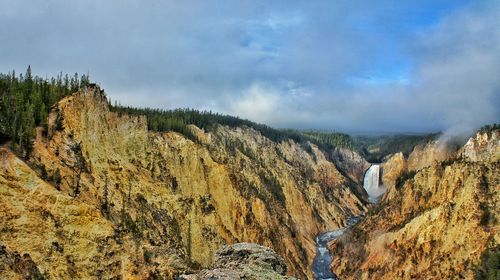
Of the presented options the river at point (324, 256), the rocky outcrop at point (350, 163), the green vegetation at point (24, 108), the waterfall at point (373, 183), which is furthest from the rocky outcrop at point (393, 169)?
the green vegetation at point (24, 108)

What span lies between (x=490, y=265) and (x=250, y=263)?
47511mm

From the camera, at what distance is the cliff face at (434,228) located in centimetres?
6075

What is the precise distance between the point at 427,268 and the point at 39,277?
153ft

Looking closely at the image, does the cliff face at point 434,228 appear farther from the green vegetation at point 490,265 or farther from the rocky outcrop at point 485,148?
the green vegetation at point 490,265

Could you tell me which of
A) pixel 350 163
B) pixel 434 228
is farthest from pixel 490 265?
pixel 350 163

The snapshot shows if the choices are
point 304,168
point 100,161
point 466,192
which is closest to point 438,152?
point 304,168

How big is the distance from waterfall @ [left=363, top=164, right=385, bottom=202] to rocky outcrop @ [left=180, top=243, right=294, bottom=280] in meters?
149

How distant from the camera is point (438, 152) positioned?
150 m

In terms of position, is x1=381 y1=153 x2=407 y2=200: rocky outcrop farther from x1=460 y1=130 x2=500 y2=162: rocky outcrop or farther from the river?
x1=460 y1=130 x2=500 y2=162: rocky outcrop

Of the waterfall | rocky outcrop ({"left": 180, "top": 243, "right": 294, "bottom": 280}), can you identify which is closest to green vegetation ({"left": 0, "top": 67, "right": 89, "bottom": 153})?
rocky outcrop ({"left": 180, "top": 243, "right": 294, "bottom": 280})

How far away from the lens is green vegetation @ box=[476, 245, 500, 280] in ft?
174

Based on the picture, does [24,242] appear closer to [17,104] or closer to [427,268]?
[17,104]

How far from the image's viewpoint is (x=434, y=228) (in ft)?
215

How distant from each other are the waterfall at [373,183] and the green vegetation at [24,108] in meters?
121
